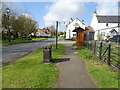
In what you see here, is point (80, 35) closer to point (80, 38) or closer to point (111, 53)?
point (80, 38)

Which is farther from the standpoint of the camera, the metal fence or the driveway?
the driveway

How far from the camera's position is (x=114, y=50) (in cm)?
885

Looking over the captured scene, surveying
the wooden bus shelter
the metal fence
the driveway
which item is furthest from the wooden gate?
the metal fence

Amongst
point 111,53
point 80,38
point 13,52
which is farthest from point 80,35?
point 111,53

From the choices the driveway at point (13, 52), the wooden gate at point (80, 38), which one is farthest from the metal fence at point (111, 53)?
the wooden gate at point (80, 38)

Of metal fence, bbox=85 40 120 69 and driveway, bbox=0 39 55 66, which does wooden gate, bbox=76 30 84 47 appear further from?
metal fence, bbox=85 40 120 69

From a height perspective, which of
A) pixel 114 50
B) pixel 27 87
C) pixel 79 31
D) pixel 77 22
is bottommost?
pixel 27 87

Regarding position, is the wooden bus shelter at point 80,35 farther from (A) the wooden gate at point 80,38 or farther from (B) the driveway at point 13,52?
(B) the driveway at point 13,52

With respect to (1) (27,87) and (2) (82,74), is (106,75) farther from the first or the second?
(1) (27,87)

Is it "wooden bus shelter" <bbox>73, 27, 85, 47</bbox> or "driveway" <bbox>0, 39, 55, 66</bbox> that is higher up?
"wooden bus shelter" <bbox>73, 27, 85, 47</bbox>

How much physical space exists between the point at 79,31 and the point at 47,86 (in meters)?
16.0

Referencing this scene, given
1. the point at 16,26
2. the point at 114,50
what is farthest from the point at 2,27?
the point at 114,50

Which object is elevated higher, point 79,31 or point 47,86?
point 79,31

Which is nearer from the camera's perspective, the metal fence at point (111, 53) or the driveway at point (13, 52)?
the metal fence at point (111, 53)
